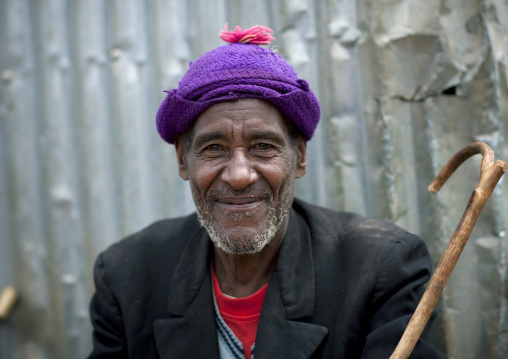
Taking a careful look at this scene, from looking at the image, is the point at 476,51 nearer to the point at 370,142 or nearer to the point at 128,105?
the point at 370,142

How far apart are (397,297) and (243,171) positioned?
78 centimetres

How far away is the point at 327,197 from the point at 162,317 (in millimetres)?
1104

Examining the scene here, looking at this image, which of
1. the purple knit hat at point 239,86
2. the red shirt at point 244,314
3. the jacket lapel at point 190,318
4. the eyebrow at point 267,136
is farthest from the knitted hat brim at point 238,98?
the red shirt at point 244,314

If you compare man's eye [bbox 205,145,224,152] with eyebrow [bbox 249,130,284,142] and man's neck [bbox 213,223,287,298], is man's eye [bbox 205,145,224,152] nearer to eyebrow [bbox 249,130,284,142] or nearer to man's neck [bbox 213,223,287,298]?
eyebrow [bbox 249,130,284,142]

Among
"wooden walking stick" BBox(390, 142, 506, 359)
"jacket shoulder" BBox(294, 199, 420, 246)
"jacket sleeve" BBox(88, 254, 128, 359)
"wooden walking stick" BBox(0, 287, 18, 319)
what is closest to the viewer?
"wooden walking stick" BBox(390, 142, 506, 359)

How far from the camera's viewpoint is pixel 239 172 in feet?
7.09

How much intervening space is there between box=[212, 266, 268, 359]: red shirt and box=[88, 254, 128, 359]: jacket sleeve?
48 cm

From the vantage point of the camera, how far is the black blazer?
6.95 ft

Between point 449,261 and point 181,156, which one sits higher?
point 181,156

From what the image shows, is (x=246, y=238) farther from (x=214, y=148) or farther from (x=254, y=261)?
(x=214, y=148)

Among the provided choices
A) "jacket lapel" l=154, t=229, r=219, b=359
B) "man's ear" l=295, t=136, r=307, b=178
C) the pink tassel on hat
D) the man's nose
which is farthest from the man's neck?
the pink tassel on hat

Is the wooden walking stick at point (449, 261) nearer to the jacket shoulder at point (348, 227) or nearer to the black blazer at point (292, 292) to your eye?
the black blazer at point (292, 292)

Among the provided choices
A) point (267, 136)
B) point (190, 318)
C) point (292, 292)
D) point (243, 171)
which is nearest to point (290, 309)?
point (292, 292)

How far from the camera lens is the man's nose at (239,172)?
2.16 m
